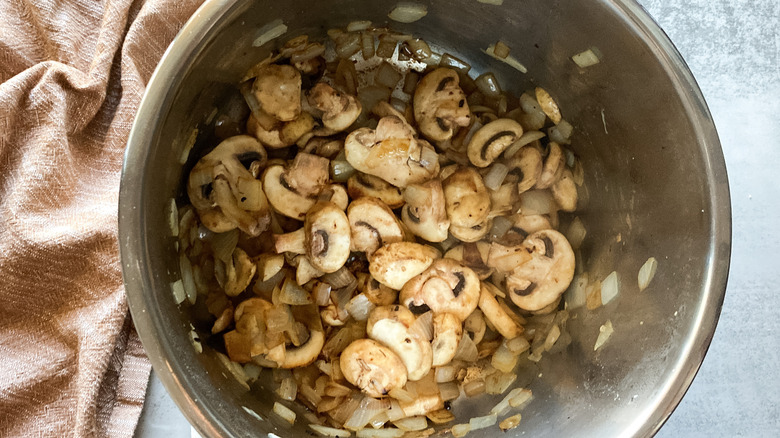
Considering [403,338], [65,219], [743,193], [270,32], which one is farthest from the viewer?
[743,193]

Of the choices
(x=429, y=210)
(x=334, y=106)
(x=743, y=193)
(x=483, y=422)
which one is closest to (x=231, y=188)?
(x=334, y=106)

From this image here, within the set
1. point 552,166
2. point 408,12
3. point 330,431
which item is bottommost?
point 330,431

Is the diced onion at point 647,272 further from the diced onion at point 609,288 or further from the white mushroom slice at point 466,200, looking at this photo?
the white mushroom slice at point 466,200

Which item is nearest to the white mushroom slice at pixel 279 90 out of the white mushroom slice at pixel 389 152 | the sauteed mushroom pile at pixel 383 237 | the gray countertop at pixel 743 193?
the sauteed mushroom pile at pixel 383 237

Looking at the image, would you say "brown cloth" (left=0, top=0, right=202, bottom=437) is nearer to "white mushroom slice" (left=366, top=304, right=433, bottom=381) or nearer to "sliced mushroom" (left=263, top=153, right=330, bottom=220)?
"sliced mushroom" (left=263, top=153, right=330, bottom=220)

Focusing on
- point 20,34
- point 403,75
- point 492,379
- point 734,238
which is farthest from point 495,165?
point 20,34

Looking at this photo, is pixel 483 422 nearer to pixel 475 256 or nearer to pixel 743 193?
pixel 475 256

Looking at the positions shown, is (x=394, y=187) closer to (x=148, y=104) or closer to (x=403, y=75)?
(x=403, y=75)
